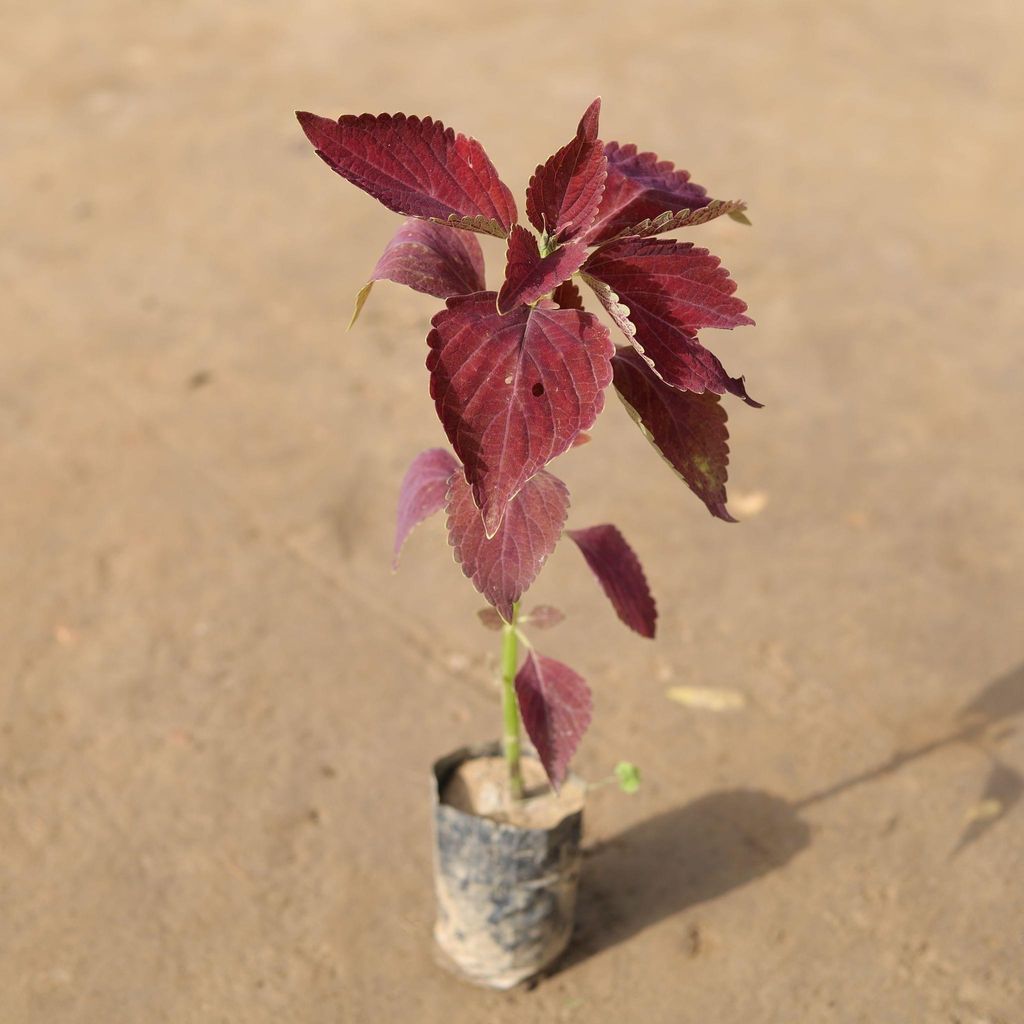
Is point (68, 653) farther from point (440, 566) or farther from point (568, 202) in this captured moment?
point (568, 202)

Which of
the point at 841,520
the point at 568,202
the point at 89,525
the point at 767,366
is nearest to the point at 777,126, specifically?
the point at 767,366

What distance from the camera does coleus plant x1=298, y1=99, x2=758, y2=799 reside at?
5.49ft

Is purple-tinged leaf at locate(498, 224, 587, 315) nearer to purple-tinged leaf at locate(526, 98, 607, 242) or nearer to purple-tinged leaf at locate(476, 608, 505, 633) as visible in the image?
purple-tinged leaf at locate(526, 98, 607, 242)

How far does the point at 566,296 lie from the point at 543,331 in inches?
6.0

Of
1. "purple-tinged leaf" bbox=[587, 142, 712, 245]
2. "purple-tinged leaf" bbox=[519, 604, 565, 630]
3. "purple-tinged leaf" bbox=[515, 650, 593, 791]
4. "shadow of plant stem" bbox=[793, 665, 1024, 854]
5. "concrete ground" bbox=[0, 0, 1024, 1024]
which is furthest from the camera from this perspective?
"shadow of plant stem" bbox=[793, 665, 1024, 854]

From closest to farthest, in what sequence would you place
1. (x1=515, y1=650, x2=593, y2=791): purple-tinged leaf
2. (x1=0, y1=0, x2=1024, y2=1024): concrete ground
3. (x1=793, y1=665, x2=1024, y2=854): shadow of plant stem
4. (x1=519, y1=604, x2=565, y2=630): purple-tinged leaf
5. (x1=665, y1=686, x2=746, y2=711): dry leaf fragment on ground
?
(x1=515, y1=650, x2=593, y2=791): purple-tinged leaf → (x1=519, y1=604, x2=565, y2=630): purple-tinged leaf → (x1=0, y1=0, x2=1024, y2=1024): concrete ground → (x1=793, y1=665, x2=1024, y2=854): shadow of plant stem → (x1=665, y1=686, x2=746, y2=711): dry leaf fragment on ground

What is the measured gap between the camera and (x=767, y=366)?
4.21m

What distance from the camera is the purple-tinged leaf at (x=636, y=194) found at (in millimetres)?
1903

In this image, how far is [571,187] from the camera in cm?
178

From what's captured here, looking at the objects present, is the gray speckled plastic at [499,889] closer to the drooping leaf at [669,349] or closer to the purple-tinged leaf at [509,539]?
the purple-tinged leaf at [509,539]

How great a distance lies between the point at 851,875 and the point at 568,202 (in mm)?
1551

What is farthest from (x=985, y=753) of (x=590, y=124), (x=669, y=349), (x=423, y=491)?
(x=590, y=124)

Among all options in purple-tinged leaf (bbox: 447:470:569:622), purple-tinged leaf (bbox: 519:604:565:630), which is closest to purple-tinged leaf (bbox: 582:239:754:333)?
purple-tinged leaf (bbox: 447:470:569:622)

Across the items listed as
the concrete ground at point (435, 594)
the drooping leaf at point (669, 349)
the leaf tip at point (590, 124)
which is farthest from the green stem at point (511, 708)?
the leaf tip at point (590, 124)
